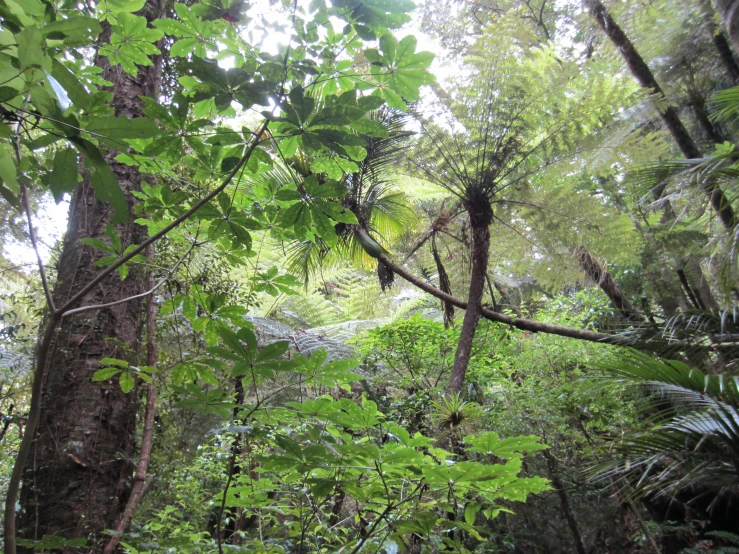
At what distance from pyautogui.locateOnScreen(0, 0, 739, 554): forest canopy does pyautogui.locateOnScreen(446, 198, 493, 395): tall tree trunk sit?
0.02 m

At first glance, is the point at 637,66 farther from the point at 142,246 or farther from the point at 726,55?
the point at 142,246

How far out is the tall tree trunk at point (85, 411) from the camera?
124 cm

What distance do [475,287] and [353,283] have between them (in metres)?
3.92

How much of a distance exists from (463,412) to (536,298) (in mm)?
5712

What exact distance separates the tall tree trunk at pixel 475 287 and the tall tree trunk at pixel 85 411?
1853 millimetres

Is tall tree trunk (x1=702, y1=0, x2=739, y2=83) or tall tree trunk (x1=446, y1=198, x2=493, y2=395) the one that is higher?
tall tree trunk (x1=702, y1=0, x2=739, y2=83)

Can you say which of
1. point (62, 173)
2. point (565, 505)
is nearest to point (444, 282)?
point (565, 505)

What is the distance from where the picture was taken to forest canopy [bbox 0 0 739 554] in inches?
Result: 35.4

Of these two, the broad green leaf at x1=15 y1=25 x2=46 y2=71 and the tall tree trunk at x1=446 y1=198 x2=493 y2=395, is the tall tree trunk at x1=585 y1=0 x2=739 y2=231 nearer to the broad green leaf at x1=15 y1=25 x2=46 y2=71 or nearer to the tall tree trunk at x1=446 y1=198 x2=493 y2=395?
the tall tree trunk at x1=446 y1=198 x2=493 y2=395

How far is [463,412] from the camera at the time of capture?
2535mm

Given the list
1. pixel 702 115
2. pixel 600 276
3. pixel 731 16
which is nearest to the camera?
pixel 731 16

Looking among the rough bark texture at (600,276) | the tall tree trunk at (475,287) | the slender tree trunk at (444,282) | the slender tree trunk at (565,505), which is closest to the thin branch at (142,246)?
the tall tree trunk at (475,287)

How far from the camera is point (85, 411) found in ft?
4.48

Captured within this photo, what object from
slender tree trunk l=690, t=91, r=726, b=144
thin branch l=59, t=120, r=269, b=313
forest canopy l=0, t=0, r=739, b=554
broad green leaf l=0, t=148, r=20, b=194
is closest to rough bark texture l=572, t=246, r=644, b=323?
forest canopy l=0, t=0, r=739, b=554
